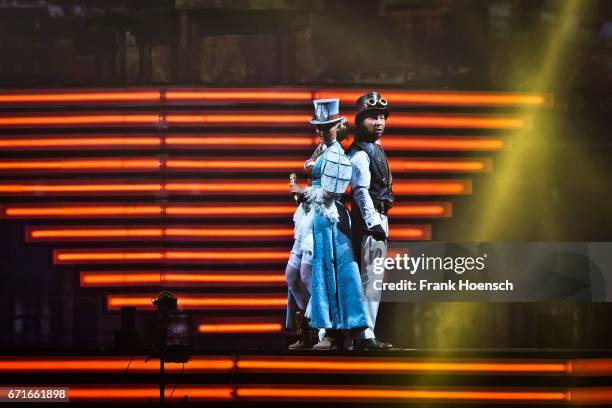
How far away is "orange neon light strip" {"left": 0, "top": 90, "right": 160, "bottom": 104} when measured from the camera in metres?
12.5

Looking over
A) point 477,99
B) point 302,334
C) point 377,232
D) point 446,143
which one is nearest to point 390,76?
point 477,99

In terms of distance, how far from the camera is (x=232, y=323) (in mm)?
12273

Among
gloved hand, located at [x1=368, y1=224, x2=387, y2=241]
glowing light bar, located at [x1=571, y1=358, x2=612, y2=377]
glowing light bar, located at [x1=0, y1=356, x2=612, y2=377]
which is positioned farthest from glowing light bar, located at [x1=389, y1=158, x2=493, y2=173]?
glowing light bar, located at [x1=571, y1=358, x2=612, y2=377]

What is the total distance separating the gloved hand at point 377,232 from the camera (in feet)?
37.9

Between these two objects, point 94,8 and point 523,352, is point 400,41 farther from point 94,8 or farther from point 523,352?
point 523,352

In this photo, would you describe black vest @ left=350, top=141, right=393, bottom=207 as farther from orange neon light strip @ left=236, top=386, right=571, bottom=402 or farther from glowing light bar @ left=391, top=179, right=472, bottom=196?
orange neon light strip @ left=236, top=386, right=571, bottom=402

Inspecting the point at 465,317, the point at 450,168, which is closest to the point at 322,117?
the point at 450,168

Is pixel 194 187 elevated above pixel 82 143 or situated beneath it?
situated beneath

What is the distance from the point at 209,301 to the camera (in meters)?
12.3

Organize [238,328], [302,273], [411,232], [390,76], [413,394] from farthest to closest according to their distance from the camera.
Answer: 1. [390,76]
2. [411,232]
3. [238,328]
4. [302,273]
5. [413,394]

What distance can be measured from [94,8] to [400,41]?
12.4 ft

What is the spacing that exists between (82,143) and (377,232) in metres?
3.29

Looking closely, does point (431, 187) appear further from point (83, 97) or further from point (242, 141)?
point (83, 97)

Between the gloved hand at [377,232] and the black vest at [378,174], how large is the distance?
24 cm
